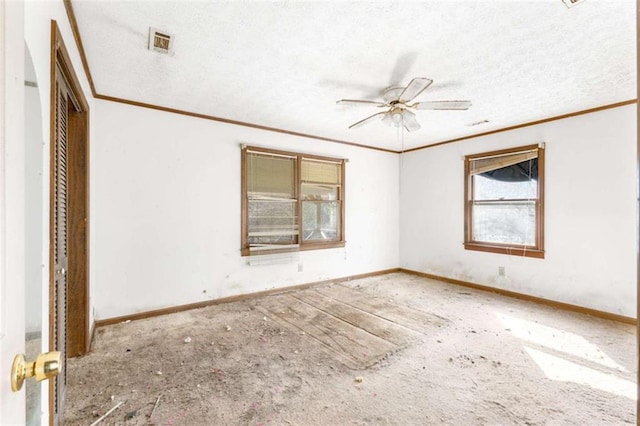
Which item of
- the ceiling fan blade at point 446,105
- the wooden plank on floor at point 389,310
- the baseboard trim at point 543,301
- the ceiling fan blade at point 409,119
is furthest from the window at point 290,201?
the ceiling fan blade at point 446,105

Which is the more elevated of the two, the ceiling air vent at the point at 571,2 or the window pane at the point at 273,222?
the ceiling air vent at the point at 571,2

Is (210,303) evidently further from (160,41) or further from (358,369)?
(160,41)

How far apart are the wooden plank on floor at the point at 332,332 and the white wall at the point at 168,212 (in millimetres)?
637

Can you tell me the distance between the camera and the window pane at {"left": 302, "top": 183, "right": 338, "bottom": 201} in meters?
4.80

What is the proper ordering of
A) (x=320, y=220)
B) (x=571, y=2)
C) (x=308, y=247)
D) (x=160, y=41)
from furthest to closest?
(x=320, y=220) → (x=308, y=247) → (x=160, y=41) → (x=571, y=2)

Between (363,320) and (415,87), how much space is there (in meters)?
2.48

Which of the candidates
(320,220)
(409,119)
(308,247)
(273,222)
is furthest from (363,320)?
(409,119)

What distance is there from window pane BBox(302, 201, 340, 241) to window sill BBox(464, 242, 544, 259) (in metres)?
2.20

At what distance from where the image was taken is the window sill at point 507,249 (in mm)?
4090

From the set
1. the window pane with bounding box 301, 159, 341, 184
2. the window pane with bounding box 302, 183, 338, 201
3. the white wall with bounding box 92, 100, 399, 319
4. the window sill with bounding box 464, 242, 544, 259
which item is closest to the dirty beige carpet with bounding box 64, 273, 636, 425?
the white wall with bounding box 92, 100, 399, 319

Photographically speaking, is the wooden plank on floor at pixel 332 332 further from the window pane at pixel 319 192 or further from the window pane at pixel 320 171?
the window pane at pixel 320 171

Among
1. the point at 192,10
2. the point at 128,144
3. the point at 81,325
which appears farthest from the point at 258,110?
the point at 81,325

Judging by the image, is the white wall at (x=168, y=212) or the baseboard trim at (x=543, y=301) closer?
the white wall at (x=168, y=212)

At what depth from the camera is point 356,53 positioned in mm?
2371
